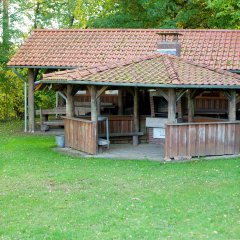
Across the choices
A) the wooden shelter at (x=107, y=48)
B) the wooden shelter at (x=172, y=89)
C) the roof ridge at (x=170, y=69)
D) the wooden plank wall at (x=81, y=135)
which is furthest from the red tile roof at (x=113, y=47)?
the wooden plank wall at (x=81, y=135)

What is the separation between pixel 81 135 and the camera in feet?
53.0

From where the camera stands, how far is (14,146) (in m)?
17.8

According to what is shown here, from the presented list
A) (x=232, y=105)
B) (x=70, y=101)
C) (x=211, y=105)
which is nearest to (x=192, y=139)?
(x=232, y=105)

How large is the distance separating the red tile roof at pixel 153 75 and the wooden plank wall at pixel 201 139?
124cm

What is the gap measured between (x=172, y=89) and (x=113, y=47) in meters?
6.79

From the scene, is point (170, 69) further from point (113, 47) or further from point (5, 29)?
point (5, 29)

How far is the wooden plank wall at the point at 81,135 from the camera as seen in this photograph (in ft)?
51.2

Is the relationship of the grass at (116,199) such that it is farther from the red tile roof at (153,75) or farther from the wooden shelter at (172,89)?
the red tile roof at (153,75)

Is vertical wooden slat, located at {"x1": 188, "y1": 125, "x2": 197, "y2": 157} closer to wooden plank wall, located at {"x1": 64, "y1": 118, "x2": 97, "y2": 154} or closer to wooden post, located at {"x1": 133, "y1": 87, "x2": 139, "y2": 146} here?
wooden plank wall, located at {"x1": 64, "y1": 118, "x2": 97, "y2": 154}

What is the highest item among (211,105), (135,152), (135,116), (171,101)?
(171,101)

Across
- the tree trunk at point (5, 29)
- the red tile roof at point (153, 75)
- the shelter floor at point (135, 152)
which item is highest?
the tree trunk at point (5, 29)

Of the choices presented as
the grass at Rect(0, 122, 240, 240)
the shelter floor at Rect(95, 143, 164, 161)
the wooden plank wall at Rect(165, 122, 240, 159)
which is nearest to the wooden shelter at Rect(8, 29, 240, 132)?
the shelter floor at Rect(95, 143, 164, 161)

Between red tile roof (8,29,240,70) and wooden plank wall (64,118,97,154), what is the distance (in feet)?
12.4

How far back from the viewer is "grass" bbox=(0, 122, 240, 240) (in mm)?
8117
